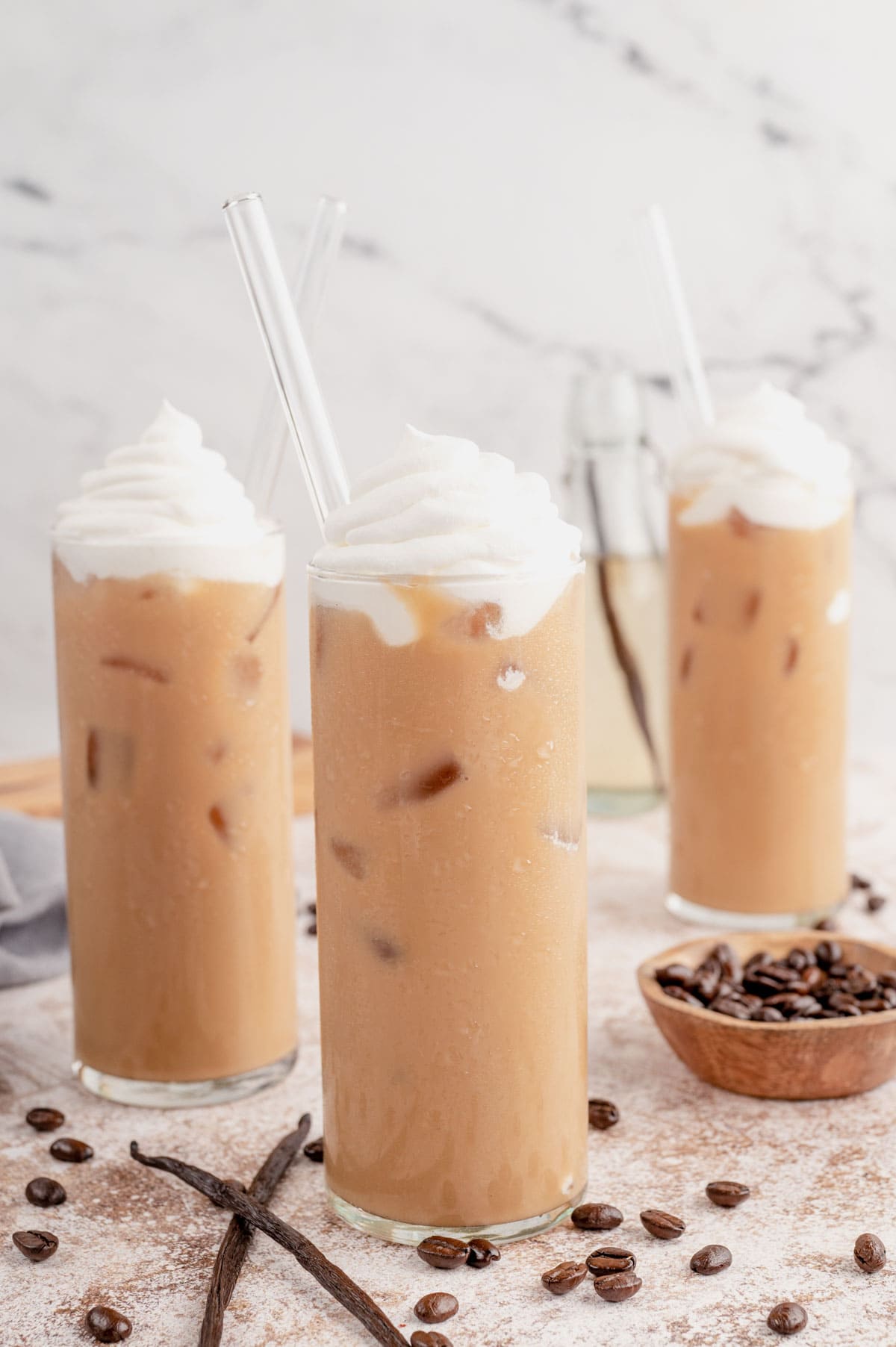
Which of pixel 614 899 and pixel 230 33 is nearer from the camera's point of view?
pixel 614 899

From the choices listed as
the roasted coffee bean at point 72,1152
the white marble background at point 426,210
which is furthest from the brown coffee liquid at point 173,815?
the white marble background at point 426,210

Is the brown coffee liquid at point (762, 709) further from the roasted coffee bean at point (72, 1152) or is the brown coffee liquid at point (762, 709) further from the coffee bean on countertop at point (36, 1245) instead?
the coffee bean on countertop at point (36, 1245)

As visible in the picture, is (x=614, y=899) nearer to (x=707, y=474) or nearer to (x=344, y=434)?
(x=707, y=474)

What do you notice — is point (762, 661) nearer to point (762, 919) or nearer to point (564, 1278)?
point (762, 919)

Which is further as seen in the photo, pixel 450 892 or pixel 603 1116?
pixel 603 1116

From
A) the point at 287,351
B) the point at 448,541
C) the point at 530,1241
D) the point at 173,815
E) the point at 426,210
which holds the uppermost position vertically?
the point at 426,210

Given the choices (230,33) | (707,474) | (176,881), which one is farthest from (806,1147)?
(230,33)

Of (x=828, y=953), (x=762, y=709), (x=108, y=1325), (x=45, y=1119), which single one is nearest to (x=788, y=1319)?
(x=108, y=1325)
